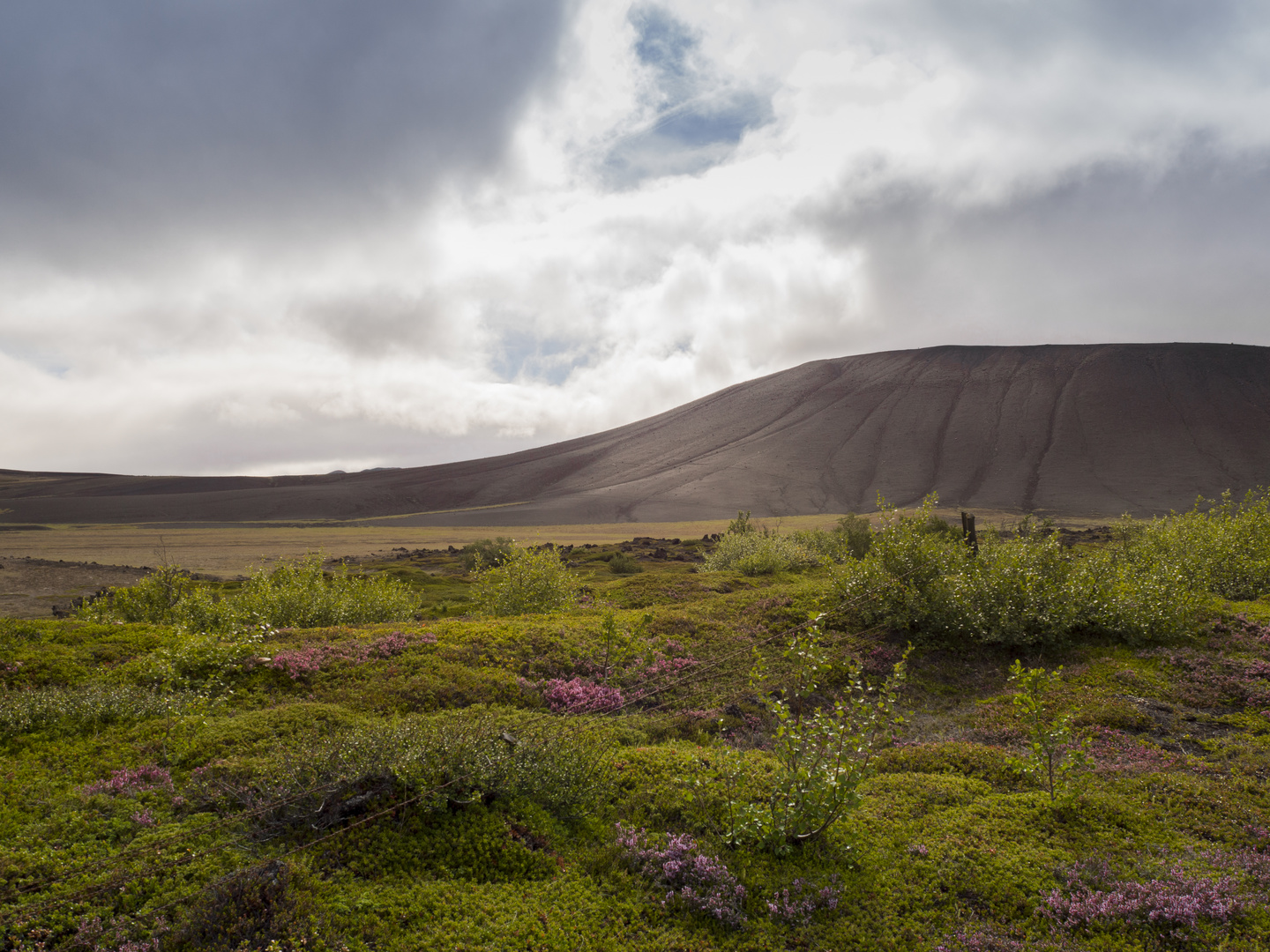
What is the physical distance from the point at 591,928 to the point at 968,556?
40.0 feet

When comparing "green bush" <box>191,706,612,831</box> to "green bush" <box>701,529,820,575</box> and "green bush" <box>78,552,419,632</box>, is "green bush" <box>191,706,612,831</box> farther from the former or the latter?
"green bush" <box>701,529,820,575</box>

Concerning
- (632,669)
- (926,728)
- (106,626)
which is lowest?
(926,728)

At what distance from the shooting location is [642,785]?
288 inches

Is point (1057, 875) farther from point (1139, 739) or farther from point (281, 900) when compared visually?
point (281, 900)

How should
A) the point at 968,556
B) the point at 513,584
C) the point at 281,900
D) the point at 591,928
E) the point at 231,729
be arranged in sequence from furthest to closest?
the point at 513,584 → the point at 968,556 → the point at 231,729 → the point at 591,928 → the point at 281,900

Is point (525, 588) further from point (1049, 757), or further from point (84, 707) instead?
point (1049, 757)

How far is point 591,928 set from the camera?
5.16m

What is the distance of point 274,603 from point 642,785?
1142 centimetres

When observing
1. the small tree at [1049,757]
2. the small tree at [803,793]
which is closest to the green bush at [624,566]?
the small tree at [1049,757]

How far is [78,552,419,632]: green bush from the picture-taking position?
14467 millimetres

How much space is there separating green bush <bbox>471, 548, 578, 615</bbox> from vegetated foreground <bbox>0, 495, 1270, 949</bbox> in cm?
603

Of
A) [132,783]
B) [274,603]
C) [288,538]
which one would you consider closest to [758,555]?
[274,603]

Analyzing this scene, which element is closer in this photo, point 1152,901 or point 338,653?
point 1152,901

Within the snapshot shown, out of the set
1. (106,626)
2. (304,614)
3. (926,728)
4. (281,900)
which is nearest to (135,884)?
(281,900)
